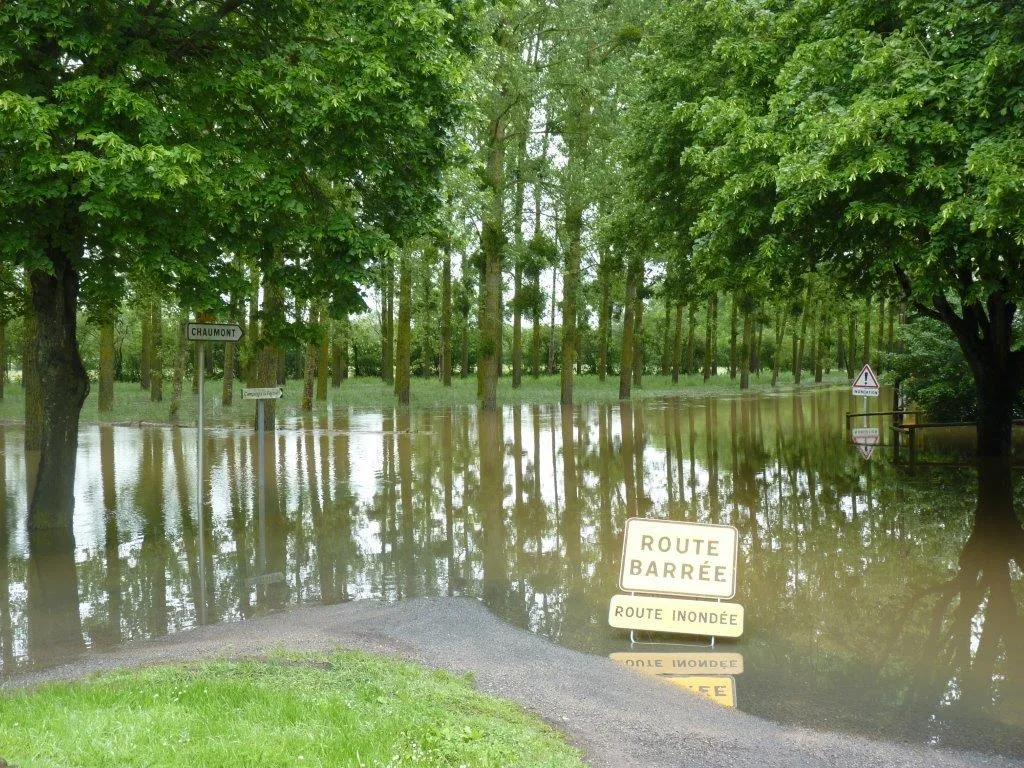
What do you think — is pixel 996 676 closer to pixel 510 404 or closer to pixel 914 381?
pixel 914 381

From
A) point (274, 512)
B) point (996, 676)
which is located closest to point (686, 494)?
point (274, 512)

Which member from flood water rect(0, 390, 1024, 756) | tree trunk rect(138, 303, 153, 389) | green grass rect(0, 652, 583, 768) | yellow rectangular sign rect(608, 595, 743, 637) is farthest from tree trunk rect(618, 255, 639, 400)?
green grass rect(0, 652, 583, 768)

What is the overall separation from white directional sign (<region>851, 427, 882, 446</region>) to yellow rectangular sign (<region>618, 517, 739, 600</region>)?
16.5 meters

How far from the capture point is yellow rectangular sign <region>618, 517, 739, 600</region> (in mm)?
8094

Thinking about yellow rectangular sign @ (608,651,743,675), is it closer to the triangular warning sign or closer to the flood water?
the flood water

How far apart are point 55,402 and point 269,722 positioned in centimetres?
775

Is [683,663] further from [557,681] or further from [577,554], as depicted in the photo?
[577,554]

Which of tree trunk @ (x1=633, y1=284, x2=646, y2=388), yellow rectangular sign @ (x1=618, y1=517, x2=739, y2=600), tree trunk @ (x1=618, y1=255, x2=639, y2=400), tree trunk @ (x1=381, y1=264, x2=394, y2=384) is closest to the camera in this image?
yellow rectangular sign @ (x1=618, y1=517, x2=739, y2=600)

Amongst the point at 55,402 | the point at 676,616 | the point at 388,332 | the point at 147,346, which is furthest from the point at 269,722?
the point at 388,332

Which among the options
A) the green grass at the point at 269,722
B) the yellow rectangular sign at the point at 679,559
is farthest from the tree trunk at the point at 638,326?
the green grass at the point at 269,722

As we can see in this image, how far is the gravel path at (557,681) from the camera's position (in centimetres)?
531

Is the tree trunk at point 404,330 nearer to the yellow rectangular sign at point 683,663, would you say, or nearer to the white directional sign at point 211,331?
the white directional sign at point 211,331

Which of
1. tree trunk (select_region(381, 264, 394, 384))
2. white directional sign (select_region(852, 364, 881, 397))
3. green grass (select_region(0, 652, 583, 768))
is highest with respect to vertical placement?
tree trunk (select_region(381, 264, 394, 384))

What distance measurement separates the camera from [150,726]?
4965mm
